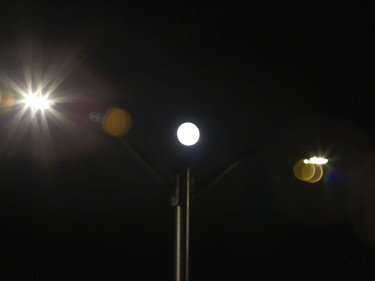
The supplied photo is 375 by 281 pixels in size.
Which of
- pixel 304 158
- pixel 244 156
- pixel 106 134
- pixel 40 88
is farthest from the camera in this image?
pixel 304 158

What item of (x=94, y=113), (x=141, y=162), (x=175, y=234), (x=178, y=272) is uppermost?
(x=94, y=113)

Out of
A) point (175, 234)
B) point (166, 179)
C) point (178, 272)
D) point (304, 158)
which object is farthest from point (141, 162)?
point (304, 158)

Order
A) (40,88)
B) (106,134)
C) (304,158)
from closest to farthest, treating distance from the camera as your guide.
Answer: (106,134)
(40,88)
(304,158)

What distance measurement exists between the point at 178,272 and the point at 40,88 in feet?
8.34

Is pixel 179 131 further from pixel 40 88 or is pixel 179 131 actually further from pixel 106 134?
pixel 40 88

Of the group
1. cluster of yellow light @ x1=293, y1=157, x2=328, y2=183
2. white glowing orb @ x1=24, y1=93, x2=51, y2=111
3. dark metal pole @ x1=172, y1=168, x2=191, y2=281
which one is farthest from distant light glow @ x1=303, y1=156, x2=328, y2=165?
white glowing orb @ x1=24, y1=93, x2=51, y2=111

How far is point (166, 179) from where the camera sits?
5898mm

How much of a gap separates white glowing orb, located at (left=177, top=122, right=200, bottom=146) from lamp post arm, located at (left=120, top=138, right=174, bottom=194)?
20.6 inches

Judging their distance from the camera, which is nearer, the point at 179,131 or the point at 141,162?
the point at 141,162

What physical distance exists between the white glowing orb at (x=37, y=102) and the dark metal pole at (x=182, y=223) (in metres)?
1.68

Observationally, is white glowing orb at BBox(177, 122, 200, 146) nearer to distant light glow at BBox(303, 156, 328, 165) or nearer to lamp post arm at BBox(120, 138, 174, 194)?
lamp post arm at BBox(120, 138, 174, 194)

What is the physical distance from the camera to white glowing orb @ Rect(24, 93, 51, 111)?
5629 millimetres

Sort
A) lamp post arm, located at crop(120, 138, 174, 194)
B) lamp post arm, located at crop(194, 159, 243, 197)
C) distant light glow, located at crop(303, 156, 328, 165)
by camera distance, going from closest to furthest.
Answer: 1. lamp post arm, located at crop(120, 138, 174, 194)
2. lamp post arm, located at crop(194, 159, 243, 197)
3. distant light glow, located at crop(303, 156, 328, 165)

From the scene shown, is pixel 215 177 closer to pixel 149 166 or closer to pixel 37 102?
pixel 149 166
